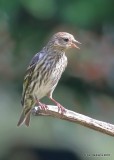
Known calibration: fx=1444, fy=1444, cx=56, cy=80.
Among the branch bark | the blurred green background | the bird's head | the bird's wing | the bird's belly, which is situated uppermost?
the blurred green background

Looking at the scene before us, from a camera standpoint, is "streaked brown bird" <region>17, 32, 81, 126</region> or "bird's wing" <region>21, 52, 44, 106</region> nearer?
"streaked brown bird" <region>17, 32, 81, 126</region>

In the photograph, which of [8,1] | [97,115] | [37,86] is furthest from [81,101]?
[37,86]

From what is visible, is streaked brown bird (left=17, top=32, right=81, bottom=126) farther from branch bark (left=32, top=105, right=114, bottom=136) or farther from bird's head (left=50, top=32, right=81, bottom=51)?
branch bark (left=32, top=105, right=114, bottom=136)

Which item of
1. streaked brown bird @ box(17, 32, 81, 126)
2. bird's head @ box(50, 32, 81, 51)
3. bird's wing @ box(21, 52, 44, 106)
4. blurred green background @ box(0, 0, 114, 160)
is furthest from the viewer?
blurred green background @ box(0, 0, 114, 160)

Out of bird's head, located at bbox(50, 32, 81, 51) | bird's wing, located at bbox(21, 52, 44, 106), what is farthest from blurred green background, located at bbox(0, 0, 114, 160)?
bird's head, located at bbox(50, 32, 81, 51)

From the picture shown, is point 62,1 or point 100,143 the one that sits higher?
point 62,1

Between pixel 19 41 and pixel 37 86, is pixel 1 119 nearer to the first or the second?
pixel 19 41
